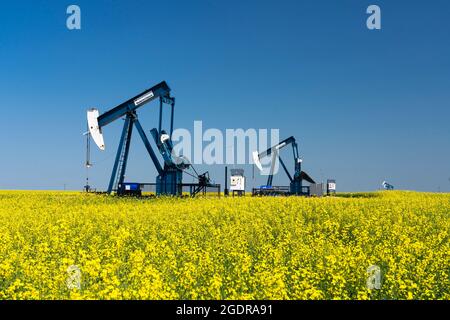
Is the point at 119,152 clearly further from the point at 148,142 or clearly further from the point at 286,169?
the point at 286,169

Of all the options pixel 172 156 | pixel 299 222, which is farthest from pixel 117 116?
pixel 299 222

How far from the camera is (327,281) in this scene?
23.7 feet

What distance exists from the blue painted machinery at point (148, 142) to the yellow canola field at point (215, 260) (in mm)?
15453

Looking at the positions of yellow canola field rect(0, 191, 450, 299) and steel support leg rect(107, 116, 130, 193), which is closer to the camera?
yellow canola field rect(0, 191, 450, 299)

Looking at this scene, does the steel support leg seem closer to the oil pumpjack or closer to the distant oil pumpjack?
the oil pumpjack

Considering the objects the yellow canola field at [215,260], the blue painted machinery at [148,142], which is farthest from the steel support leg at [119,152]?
the yellow canola field at [215,260]

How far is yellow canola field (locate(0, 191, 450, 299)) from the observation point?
248 inches

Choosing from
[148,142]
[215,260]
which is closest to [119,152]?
[148,142]

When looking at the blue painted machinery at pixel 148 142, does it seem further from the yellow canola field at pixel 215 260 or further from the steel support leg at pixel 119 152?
the yellow canola field at pixel 215 260

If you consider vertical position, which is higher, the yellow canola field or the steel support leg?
the steel support leg

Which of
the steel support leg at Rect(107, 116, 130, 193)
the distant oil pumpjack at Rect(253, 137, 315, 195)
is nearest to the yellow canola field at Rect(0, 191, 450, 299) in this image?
the steel support leg at Rect(107, 116, 130, 193)

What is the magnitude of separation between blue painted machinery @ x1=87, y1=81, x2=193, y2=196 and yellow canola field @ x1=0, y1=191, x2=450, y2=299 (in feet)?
50.7
